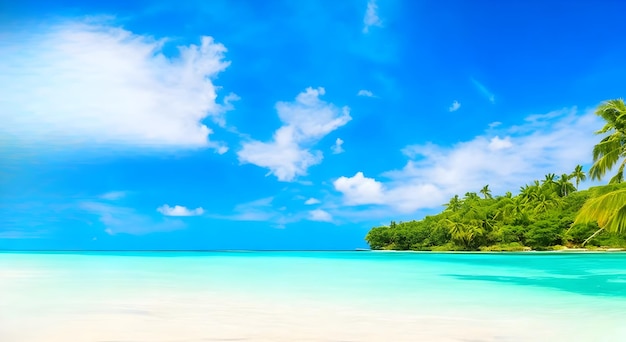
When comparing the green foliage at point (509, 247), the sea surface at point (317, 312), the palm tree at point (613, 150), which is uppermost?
the palm tree at point (613, 150)

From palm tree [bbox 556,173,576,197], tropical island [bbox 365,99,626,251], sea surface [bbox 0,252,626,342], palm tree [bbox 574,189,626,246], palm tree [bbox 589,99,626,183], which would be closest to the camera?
sea surface [bbox 0,252,626,342]

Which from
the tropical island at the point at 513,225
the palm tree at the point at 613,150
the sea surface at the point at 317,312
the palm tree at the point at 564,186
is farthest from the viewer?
the palm tree at the point at 564,186

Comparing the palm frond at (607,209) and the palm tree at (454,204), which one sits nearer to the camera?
the palm frond at (607,209)

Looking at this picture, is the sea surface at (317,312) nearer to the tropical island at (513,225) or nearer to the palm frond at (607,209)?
the palm frond at (607,209)

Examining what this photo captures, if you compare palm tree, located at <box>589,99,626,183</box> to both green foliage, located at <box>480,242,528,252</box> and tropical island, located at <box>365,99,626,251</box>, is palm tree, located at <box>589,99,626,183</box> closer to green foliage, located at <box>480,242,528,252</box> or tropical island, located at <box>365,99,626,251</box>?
tropical island, located at <box>365,99,626,251</box>

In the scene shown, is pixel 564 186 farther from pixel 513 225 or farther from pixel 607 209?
pixel 607 209

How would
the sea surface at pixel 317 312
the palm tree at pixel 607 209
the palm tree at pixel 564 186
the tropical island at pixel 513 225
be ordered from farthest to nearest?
the palm tree at pixel 564 186
the tropical island at pixel 513 225
the palm tree at pixel 607 209
the sea surface at pixel 317 312

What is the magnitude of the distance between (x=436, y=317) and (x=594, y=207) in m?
3.43

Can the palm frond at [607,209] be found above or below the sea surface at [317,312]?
above

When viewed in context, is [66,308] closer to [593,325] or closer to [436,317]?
→ [436,317]

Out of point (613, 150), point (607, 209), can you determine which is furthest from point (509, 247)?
point (607, 209)

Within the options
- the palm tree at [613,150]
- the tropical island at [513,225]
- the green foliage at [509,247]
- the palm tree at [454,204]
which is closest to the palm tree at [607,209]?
the palm tree at [613,150]

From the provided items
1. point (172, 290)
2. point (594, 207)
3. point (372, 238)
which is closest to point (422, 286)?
point (594, 207)

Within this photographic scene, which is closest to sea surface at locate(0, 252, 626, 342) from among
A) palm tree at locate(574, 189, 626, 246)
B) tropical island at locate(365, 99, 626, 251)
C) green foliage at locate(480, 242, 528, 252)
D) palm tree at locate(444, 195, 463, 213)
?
palm tree at locate(574, 189, 626, 246)
